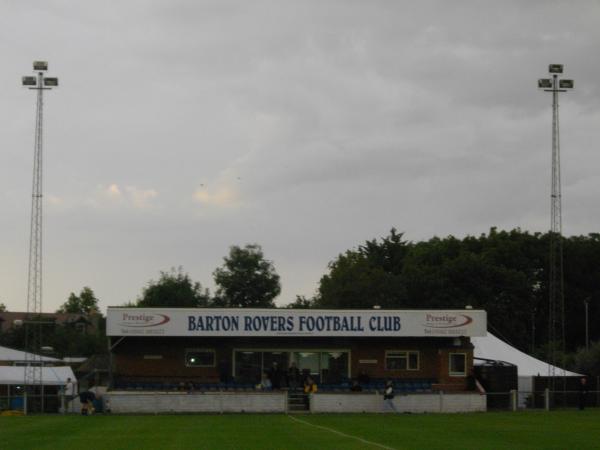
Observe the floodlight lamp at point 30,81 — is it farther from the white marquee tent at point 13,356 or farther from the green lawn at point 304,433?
the white marquee tent at point 13,356

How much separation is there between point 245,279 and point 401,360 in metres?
57.7

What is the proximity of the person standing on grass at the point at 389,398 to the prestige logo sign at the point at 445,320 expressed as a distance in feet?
22.1

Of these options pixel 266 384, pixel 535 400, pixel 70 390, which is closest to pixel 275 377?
pixel 266 384

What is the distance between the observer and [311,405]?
2084 inches

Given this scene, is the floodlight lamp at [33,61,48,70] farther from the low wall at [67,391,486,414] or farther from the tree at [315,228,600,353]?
the tree at [315,228,600,353]

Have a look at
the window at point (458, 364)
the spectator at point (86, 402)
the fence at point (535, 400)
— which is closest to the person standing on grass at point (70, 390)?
the spectator at point (86, 402)

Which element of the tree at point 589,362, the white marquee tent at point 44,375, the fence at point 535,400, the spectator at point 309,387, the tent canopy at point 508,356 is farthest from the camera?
the tree at point 589,362

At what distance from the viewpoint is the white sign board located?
57500 millimetres

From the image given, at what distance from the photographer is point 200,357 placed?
60.0m

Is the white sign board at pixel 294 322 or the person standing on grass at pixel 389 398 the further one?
the white sign board at pixel 294 322

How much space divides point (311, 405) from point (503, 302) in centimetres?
6298

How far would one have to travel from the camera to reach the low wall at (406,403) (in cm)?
5291

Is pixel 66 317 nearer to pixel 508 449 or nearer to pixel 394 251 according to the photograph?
pixel 394 251

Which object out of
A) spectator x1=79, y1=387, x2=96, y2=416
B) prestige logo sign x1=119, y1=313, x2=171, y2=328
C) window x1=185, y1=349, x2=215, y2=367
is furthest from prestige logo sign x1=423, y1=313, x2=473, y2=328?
spectator x1=79, y1=387, x2=96, y2=416
